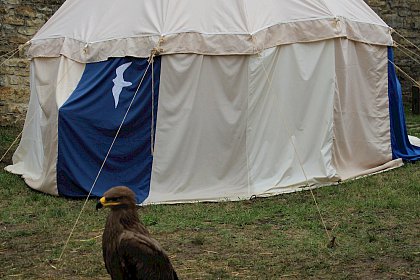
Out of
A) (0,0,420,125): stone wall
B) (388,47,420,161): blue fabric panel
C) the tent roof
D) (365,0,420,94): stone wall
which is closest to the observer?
the tent roof

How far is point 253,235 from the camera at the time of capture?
6.47 meters

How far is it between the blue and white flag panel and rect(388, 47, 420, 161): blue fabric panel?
3.48 feet

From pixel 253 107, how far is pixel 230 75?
0.41 metres

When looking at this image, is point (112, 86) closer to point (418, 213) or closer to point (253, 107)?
Answer: point (253, 107)

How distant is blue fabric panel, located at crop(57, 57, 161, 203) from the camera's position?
8.02m

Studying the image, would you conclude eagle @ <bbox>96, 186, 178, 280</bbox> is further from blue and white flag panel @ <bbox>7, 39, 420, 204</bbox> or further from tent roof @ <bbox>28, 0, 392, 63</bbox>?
tent roof @ <bbox>28, 0, 392, 63</bbox>

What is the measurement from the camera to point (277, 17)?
8242mm

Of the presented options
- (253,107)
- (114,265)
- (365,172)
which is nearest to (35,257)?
(114,265)

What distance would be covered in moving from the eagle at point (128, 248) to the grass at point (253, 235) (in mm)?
1189

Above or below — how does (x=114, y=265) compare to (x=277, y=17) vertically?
below

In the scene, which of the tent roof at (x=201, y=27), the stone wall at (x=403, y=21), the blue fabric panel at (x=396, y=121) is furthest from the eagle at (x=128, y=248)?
the stone wall at (x=403, y=21)

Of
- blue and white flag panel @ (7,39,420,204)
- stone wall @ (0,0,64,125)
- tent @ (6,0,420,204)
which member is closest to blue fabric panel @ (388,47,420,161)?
tent @ (6,0,420,204)

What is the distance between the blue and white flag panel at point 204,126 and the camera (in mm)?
7992

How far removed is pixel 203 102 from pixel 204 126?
248 millimetres
